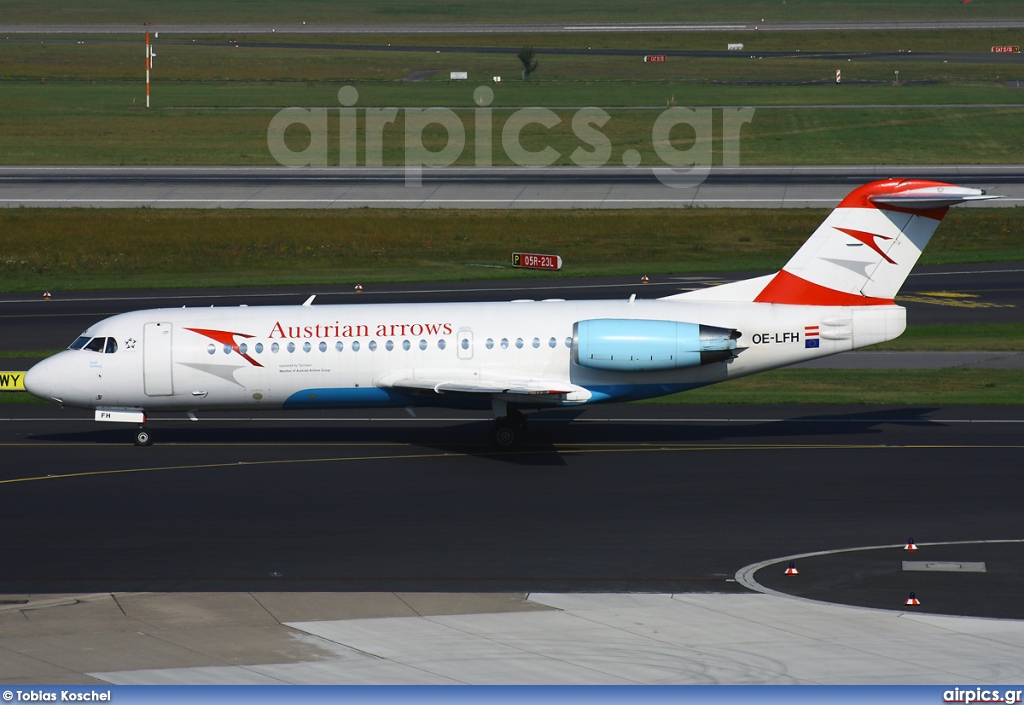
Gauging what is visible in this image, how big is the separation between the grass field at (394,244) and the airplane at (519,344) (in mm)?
25080

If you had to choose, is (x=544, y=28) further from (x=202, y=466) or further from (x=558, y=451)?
(x=202, y=466)

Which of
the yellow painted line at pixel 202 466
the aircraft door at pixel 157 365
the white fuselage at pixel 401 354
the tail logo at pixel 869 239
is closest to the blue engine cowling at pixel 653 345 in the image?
the white fuselage at pixel 401 354

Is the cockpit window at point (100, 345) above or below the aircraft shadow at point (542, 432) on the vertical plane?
above

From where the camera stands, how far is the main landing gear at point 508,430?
30094mm

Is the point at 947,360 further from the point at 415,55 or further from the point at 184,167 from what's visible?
the point at 415,55

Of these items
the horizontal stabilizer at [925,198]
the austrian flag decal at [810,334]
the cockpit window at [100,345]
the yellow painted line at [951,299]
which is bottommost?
the cockpit window at [100,345]

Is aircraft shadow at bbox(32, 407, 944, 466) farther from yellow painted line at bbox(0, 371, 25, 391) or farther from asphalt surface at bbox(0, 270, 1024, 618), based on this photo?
yellow painted line at bbox(0, 371, 25, 391)

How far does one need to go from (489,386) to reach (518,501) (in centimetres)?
436

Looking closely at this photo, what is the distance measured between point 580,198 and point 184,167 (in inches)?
1165

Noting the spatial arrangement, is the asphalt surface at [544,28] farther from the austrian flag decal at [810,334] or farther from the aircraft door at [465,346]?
the aircraft door at [465,346]

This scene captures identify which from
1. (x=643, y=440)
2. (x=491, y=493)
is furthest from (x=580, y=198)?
(x=491, y=493)

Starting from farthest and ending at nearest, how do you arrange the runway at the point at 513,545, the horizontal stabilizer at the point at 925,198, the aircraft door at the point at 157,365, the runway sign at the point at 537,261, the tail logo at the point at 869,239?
1. the runway sign at the point at 537,261
2. the aircraft door at the point at 157,365
3. the tail logo at the point at 869,239
4. the horizontal stabilizer at the point at 925,198
5. the runway at the point at 513,545

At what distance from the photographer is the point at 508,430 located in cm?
3008

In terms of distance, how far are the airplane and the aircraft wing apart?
0.17ft
